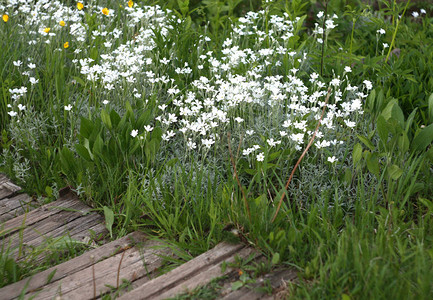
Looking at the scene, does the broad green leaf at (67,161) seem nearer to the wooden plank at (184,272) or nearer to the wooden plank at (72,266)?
the wooden plank at (72,266)

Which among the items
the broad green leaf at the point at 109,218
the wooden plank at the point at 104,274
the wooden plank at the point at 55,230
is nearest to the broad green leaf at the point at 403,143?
the wooden plank at the point at 104,274

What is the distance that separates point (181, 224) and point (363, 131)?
163cm

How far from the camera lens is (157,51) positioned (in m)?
4.64

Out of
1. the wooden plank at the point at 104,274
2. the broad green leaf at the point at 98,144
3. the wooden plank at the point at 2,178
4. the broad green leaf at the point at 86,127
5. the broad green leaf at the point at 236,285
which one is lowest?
the broad green leaf at the point at 236,285

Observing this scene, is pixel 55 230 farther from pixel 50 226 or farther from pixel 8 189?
pixel 8 189

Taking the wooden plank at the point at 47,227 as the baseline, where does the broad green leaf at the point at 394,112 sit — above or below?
above

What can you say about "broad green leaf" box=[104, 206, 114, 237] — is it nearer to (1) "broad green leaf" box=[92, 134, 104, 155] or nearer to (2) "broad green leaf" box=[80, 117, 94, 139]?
(1) "broad green leaf" box=[92, 134, 104, 155]

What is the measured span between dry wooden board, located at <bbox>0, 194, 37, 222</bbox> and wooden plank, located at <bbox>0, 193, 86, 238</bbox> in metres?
0.10

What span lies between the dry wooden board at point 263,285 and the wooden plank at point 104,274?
0.55m

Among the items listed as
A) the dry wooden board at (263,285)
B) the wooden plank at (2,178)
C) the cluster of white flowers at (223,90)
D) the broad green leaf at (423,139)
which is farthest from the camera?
the wooden plank at (2,178)

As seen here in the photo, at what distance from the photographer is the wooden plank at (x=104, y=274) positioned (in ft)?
8.68

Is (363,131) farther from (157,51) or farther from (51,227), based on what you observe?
(51,227)

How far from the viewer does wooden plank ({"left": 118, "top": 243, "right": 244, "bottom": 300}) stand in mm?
2545

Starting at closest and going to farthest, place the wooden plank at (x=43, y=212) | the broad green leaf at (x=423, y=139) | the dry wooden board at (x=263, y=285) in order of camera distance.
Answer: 1. the dry wooden board at (x=263, y=285)
2. the wooden plank at (x=43, y=212)
3. the broad green leaf at (x=423, y=139)
